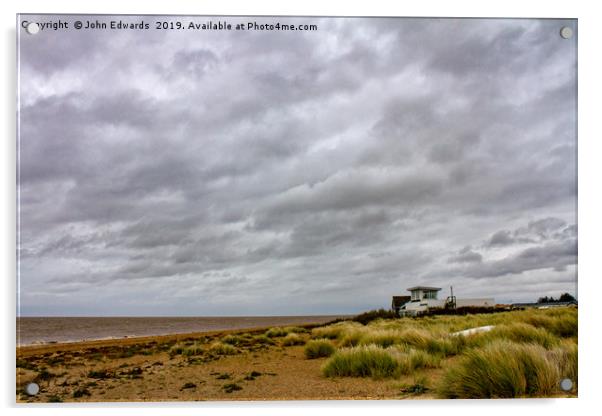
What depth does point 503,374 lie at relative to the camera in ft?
13.8

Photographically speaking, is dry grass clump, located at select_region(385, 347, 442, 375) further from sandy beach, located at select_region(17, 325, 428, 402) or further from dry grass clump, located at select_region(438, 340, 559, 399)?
dry grass clump, located at select_region(438, 340, 559, 399)

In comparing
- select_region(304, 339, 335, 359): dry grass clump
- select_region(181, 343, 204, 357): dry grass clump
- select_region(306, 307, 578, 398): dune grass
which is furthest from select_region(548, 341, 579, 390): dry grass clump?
select_region(181, 343, 204, 357): dry grass clump

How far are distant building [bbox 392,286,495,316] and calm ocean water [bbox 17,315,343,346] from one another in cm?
60

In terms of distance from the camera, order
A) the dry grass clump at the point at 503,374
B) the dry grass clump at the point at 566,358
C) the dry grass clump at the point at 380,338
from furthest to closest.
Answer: the dry grass clump at the point at 380,338 → the dry grass clump at the point at 566,358 → the dry grass clump at the point at 503,374

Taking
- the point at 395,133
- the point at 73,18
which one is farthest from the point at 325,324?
the point at 73,18

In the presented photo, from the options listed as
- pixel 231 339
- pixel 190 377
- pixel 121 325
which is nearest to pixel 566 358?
pixel 231 339

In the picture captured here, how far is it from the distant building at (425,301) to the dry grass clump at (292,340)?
2.95 ft

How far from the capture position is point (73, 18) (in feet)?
14.6

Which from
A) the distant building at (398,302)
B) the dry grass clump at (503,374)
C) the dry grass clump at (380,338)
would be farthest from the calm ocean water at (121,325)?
the dry grass clump at (503,374)

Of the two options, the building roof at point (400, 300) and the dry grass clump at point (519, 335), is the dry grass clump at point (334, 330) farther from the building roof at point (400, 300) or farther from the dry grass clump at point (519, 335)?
the dry grass clump at point (519, 335)

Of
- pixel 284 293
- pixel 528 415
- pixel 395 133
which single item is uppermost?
pixel 395 133

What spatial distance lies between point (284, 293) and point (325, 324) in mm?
465

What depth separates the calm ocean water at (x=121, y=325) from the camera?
4.28m

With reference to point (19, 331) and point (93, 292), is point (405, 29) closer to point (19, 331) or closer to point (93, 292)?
point (93, 292)
